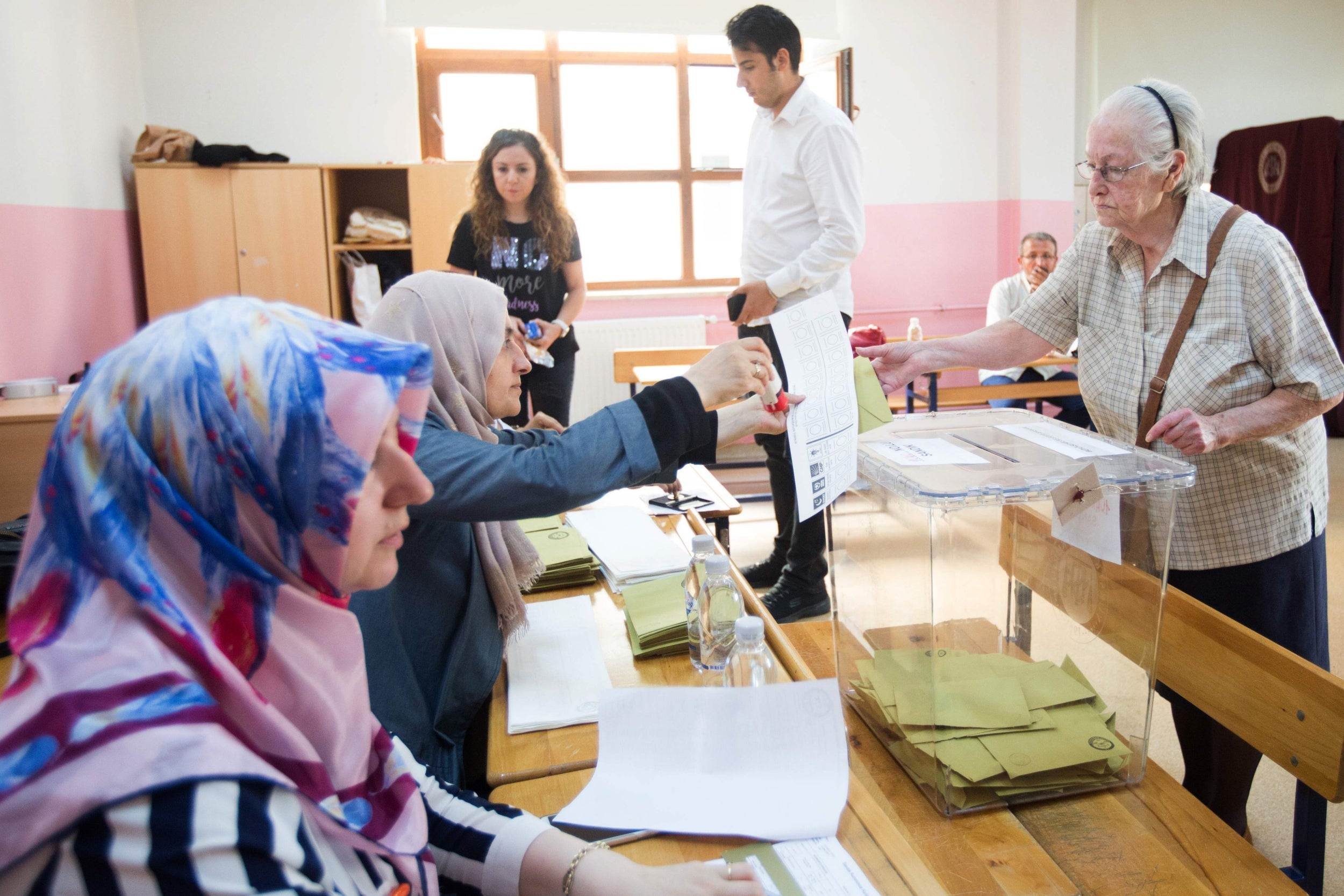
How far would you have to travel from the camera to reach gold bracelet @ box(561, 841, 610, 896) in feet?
2.74

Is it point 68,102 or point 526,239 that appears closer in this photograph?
point 526,239

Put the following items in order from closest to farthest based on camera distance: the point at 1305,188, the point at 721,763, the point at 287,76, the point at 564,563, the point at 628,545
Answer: the point at 721,763 → the point at 564,563 → the point at 628,545 → the point at 287,76 → the point at 1305,188

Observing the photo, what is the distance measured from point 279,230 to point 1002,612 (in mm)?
4313

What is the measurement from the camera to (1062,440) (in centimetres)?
121

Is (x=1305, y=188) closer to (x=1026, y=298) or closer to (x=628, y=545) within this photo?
(x=1026, y=298)

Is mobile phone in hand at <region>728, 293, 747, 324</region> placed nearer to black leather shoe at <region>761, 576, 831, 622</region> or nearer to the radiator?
black leather shoe at <region>761, 576, 831, 622</region>

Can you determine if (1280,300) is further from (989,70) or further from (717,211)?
(989,70)

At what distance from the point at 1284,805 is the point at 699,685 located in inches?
66.7

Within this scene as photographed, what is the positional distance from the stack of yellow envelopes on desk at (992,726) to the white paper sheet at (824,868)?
190mm

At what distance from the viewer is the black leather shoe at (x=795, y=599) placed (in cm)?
301

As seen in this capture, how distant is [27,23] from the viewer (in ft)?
11.2

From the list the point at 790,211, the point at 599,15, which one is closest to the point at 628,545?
the point at 790,211

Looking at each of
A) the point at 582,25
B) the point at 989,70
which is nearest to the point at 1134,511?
the point at 582,25

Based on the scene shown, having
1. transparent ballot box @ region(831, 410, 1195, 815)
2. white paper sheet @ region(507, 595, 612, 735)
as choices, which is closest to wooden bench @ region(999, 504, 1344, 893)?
transparent ballot box @ region(831, 410, 1195, 815)
